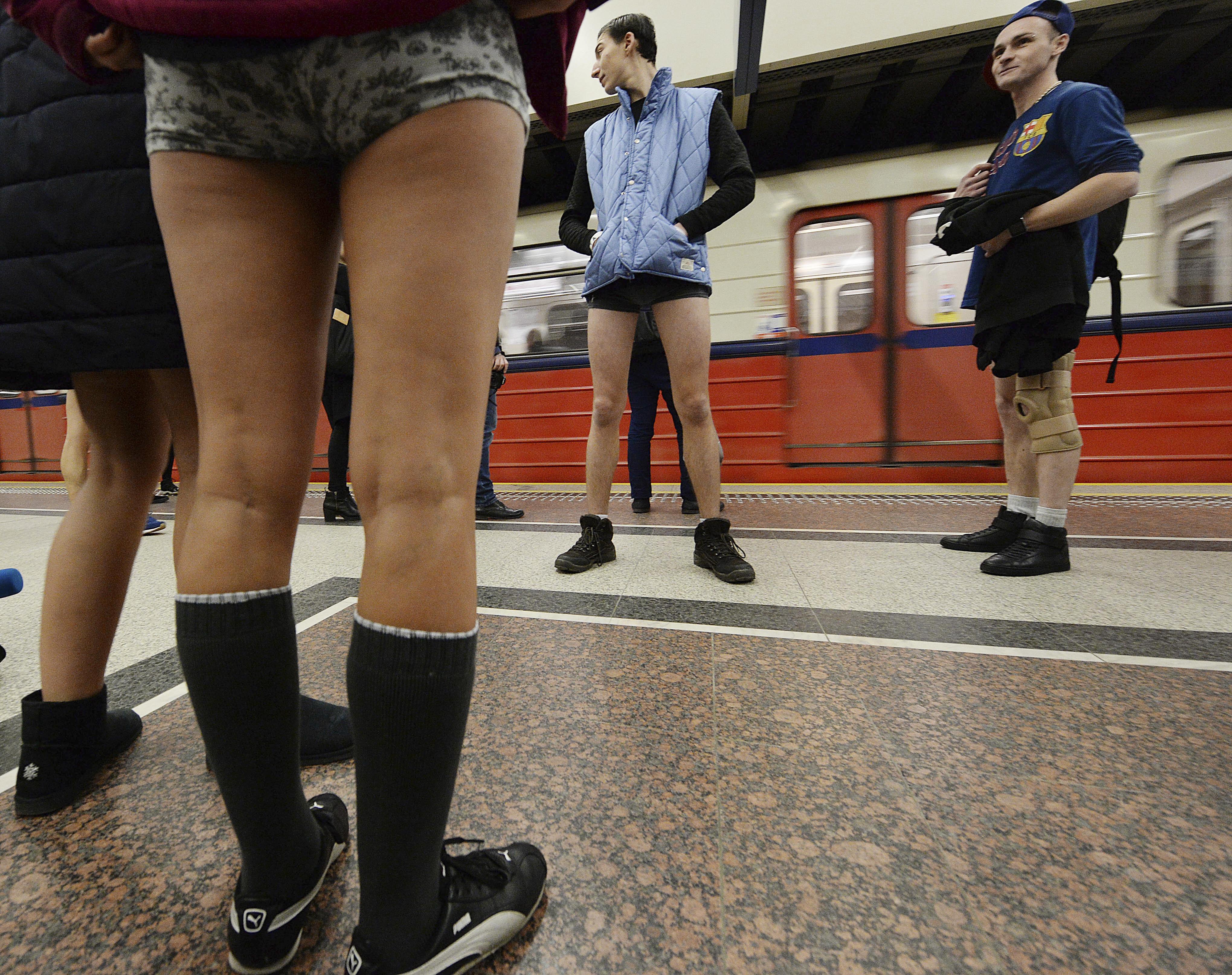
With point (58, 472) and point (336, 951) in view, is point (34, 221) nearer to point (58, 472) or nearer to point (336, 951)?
point (336, 951)

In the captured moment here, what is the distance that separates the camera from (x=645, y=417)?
2.85m

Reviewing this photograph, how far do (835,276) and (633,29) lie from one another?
2415 millimetres

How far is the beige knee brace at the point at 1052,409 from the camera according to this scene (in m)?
1.58

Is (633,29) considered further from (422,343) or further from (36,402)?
(36,402)

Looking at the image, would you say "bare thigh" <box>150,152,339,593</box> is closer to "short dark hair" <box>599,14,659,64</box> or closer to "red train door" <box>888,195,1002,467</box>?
"short dark hair" <box>599,14,659,64</box>

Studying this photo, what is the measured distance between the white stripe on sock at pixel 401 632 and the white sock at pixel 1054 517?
1.77m

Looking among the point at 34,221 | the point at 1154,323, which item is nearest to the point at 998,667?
the point at 34,221

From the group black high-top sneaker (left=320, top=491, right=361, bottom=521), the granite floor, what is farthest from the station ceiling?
the granite floor

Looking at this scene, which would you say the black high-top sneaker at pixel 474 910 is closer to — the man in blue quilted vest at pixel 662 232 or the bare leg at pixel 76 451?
the bare leg at pixel 76 451

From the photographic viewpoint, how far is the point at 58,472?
5301 millimetres

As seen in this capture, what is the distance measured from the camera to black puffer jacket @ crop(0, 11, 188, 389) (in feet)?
1.76

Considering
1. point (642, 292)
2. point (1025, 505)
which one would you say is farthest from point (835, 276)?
point (642, 292)

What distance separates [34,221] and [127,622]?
1126mm

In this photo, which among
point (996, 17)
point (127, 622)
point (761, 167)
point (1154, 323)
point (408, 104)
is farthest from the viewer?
point (761, 167)
